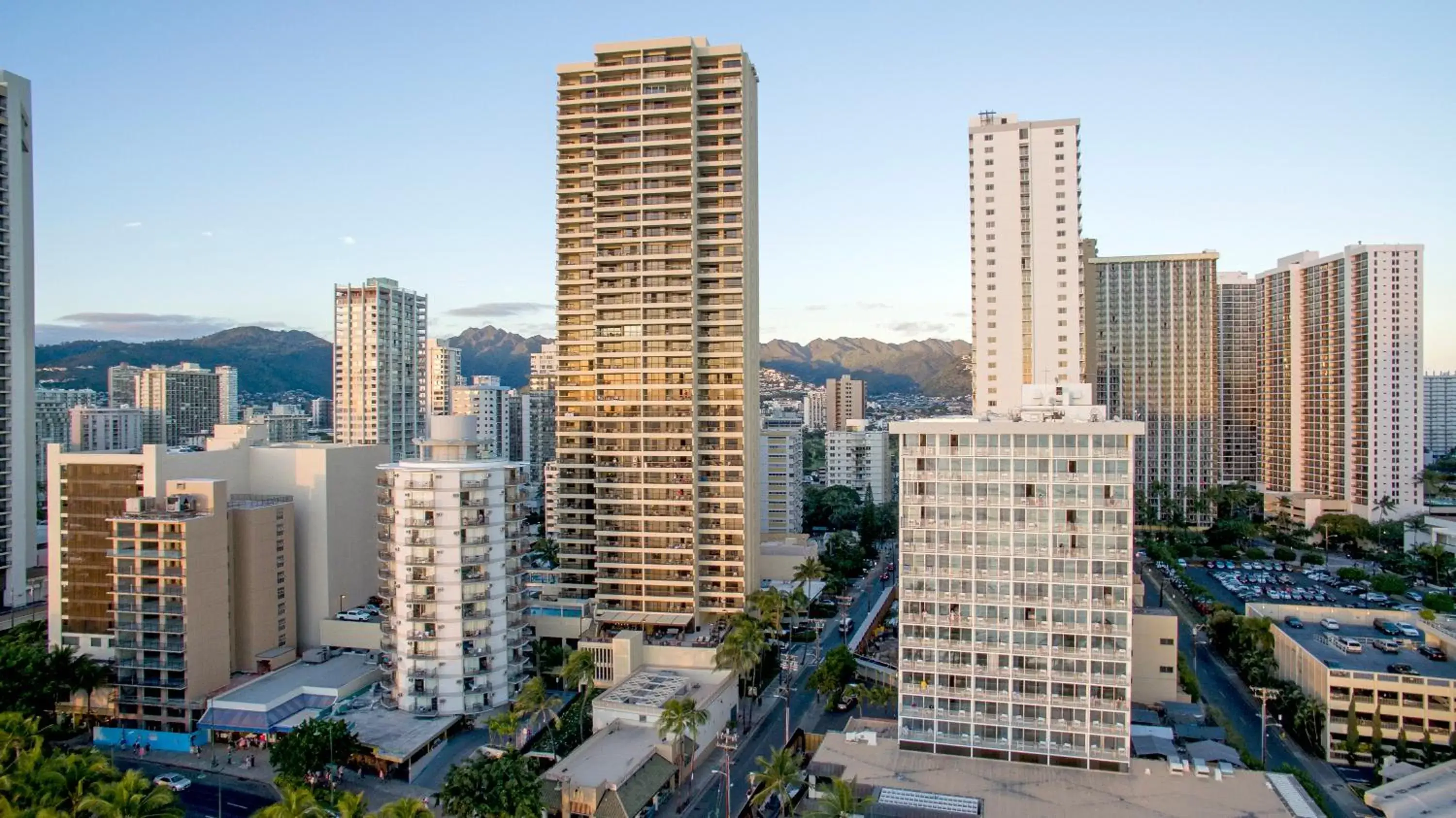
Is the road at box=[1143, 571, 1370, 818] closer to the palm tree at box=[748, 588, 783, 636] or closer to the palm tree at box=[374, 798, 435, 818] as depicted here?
the palm tree at box=[748, 588, 783, 636]

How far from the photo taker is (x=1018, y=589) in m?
45.5

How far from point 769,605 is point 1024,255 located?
37.4 m

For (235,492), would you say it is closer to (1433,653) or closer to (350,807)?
(350,807)

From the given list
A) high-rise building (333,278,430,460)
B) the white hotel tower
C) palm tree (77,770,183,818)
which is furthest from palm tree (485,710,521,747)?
high-rise building (333,278,430,460)

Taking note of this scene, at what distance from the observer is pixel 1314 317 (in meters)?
133

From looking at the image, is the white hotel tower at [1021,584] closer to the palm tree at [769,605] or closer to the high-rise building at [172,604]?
the palm tree at [769,605]

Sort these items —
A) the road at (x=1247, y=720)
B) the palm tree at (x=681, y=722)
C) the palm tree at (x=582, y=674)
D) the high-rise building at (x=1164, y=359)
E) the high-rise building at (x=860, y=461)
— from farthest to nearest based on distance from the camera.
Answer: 1. the high-rise building at (x=860, y=461)
2. the high-rise building at (x=1164, y=359)
3. the palm tree at (x=582, y=674)
4. the palm tree at (x=681, y=722)
5. the road at (x=1247, y=720)

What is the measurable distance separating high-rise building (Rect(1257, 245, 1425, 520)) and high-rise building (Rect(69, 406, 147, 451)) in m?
191

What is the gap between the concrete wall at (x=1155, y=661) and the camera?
59844mm

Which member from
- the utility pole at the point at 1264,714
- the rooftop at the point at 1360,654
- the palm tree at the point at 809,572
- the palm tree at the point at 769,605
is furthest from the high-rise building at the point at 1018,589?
the palm tree at the point at 809,572

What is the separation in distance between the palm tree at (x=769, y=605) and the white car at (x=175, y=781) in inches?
1530

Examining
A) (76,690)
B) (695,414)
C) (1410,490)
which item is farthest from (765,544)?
(1410,490)

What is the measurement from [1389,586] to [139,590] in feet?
Result: 363

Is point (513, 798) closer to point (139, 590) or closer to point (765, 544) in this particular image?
point (139, 590)
